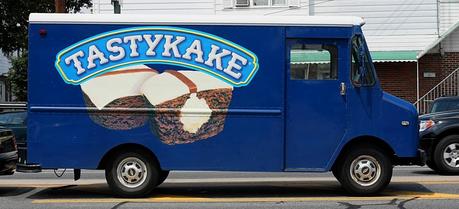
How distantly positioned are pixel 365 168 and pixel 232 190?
2220 millimetres

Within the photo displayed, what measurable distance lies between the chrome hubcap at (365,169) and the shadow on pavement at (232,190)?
0.41 metres

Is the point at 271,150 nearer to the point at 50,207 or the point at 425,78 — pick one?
the point at 50,207

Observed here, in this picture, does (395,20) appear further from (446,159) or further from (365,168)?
(365,168)

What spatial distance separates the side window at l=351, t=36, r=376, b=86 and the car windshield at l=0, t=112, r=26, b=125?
9848 millimetres

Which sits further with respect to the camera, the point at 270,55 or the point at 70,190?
the point at 70,190

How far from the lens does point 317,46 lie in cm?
869

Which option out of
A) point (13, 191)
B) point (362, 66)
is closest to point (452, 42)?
point (362, 66)

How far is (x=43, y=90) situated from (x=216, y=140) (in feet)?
8.45

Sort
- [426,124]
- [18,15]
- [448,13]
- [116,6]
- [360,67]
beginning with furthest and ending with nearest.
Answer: [18,15], [448,13], [116,6], [426,124], [360,67]

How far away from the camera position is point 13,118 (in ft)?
51.0

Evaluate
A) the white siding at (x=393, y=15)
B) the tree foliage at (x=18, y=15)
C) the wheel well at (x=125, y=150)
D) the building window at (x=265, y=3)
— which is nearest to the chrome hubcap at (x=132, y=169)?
the wheel well at (x=125, y=150)

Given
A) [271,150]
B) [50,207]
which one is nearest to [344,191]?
[271,150]

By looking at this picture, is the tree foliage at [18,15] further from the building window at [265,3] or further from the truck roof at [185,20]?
the truck roof at [185,20]

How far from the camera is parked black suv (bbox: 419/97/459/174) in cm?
1176
